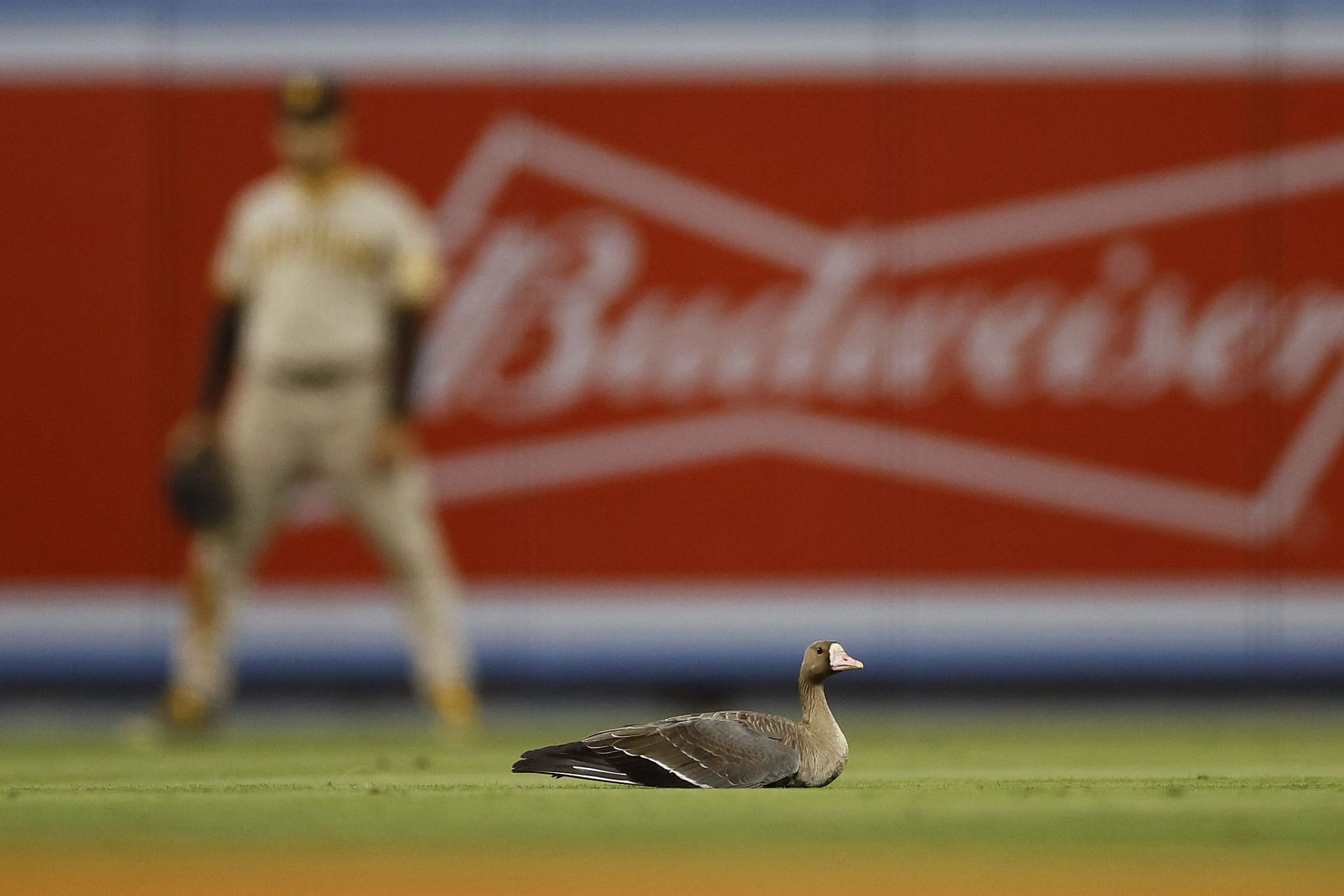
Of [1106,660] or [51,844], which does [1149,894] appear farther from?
[1106,660]

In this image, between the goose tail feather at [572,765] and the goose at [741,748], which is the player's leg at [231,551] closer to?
the goose tail feather at [572,765]

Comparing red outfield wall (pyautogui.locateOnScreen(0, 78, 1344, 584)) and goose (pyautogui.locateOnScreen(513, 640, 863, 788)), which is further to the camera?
red outfield wall (pyautogui.locateOnScreen(0, 78, 1344, 584))

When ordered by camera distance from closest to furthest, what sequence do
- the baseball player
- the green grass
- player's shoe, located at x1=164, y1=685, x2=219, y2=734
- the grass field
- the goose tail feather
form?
the grass field → the green grass → the goose tail feather → player's shoe, located at x1=164, y1=685, x2=219, y2=734 → the baseball player

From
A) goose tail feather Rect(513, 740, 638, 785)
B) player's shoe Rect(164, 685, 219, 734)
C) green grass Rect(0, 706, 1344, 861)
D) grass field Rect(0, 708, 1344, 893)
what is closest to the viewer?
grass field Rect(0, 708, 1344, 893)

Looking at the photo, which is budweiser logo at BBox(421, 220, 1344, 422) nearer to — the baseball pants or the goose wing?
the baseball pants

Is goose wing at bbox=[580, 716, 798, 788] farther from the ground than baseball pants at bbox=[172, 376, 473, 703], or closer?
closer

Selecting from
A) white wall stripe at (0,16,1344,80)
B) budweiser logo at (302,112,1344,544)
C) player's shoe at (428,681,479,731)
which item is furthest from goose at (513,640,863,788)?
white wall stripe at (0,16,1344,80)

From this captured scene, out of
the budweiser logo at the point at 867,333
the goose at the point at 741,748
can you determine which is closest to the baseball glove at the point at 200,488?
the budweiser logo at the point at 867,333

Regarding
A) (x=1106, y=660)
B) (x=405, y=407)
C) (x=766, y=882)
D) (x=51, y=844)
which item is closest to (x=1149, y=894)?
(x=766, y=882)
